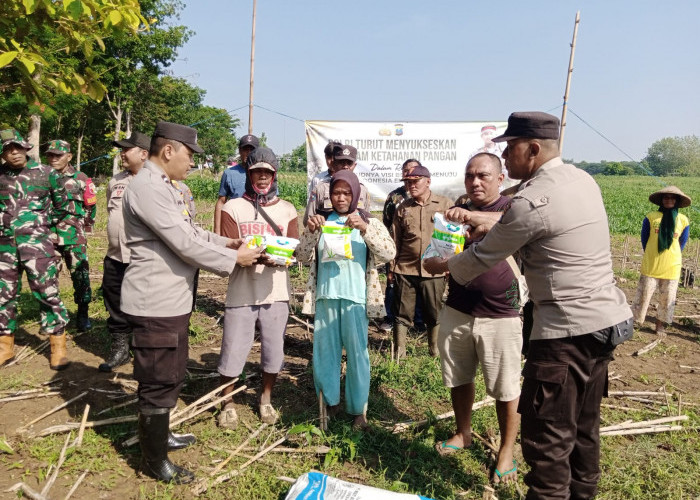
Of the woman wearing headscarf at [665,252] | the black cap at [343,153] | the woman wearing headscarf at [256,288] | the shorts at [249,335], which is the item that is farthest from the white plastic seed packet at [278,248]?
the woman wearing headscarf at [665,252]

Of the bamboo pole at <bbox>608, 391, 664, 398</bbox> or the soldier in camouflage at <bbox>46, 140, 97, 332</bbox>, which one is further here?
the soldier in camouflage at <bbox>46, 140, 97, 332</bbox>

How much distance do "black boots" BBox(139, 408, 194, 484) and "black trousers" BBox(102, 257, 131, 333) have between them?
7.06ft

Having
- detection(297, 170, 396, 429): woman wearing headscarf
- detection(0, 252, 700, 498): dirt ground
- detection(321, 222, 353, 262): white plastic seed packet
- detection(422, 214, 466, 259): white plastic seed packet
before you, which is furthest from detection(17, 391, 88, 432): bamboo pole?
detection(422, 214, 466, 259): white plastic seed packet

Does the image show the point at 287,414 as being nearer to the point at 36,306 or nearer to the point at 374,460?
the point at 374,460

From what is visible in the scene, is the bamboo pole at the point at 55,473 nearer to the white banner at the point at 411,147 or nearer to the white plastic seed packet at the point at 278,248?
the white plastic seed packet at the point at 278,248

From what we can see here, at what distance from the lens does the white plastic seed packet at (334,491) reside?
8.58 ft

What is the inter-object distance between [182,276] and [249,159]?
121 centimetres

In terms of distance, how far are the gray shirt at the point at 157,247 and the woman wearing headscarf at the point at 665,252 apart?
6.44 meters

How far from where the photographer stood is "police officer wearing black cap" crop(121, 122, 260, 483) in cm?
Answer: 302

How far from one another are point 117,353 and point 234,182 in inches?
88.4

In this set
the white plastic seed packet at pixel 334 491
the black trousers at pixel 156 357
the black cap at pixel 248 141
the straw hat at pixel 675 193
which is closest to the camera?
the white plastic seed packet at pixel 334 491

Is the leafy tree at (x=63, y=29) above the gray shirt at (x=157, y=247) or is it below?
above

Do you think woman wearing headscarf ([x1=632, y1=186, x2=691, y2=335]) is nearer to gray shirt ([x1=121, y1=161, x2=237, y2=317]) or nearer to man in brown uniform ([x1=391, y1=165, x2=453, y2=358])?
man in brown uniform ([x1=391, y1=165, x2=453, y2=358])

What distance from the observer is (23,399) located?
4289mm
